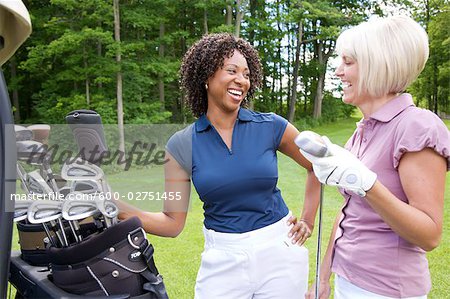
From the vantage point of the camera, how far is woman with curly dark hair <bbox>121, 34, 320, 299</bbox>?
5.00 feet

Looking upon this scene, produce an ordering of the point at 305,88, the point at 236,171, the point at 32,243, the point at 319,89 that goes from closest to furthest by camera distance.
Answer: the point at 236,171
the point at 32,243
the point at 319,89
the point at 305,88

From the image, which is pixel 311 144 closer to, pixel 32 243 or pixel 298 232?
pixel 298 232

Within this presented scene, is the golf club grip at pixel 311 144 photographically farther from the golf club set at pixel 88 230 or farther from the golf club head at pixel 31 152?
the golf club head at pixel 31 152

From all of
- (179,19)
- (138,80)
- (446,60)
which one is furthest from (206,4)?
(446,60)

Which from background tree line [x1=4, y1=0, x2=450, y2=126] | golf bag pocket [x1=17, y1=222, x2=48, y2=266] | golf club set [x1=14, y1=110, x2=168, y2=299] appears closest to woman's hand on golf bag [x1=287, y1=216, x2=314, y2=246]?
golf club set [x1=14, y1=110, x2=168, y2=299]

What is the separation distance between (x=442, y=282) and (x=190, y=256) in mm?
2059

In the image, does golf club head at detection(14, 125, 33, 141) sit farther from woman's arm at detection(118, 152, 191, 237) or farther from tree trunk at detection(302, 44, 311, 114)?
tree trunk at detection(302, 44, 311, 114)

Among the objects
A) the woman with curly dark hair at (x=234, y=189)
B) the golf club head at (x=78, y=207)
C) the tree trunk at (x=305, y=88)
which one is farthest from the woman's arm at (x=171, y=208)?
the tree trunk at (x=305, y=88)

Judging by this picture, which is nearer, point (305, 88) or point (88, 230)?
point (88, 230)

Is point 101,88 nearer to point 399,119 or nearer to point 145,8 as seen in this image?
point 145,8

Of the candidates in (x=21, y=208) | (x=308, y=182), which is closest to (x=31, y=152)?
(x=21, y=208)

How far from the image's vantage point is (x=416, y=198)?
1079 millimetres

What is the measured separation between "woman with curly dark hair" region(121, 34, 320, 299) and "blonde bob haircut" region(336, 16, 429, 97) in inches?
19.3

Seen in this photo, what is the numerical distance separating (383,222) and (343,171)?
0.68 ft
